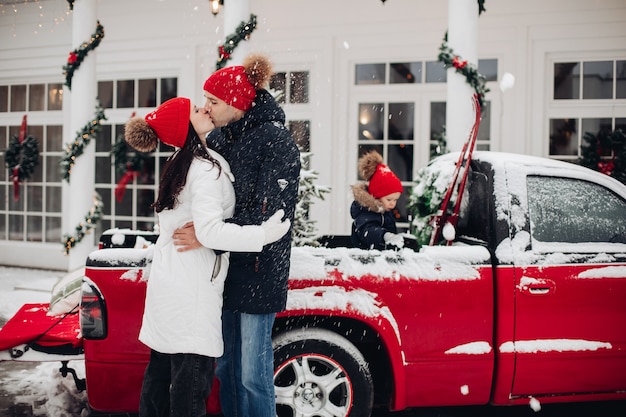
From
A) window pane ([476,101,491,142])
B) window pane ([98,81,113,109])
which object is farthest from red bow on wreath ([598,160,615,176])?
window pane ([98,81,113,109])

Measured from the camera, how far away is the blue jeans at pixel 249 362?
2.55m

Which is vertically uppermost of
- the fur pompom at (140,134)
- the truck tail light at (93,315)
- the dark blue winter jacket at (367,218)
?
the fur pompom at (140,134)

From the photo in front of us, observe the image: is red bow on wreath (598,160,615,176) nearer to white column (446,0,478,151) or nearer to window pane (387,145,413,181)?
white column (446,0,478,151)

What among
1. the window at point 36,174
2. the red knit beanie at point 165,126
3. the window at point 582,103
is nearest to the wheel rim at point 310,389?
the red knit beanie at point 165,126

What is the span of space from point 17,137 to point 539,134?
27.2 ft

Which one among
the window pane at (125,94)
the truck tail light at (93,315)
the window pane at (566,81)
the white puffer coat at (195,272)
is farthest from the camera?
the window pane at (125,94)

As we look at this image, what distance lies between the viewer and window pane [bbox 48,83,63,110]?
9.20 metres

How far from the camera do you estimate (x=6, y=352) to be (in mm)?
3184

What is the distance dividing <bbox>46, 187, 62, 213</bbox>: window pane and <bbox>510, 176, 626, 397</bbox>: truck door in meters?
8.45

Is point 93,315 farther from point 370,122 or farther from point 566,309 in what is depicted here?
point 370,122

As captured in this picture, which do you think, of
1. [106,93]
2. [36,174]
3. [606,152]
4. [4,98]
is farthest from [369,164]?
[4,98]

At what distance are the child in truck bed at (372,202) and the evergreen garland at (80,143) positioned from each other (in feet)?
14.3

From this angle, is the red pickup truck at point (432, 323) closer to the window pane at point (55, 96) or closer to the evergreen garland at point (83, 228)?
the evergreen garland at point (83, 228)

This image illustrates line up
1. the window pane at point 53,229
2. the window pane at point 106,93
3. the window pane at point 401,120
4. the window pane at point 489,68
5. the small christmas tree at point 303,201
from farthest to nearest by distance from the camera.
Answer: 1. the window pane at point 53,229
2. the window pane at point 106,93
3. the window pane at point 401,120
4. the window pane at point 489,68
5. the small christmas tree at point 303,201
